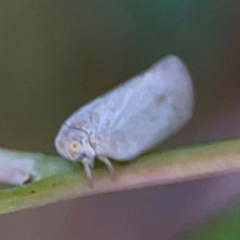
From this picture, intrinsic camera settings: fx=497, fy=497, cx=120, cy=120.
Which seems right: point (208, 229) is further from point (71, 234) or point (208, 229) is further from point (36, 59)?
point (36, 59)

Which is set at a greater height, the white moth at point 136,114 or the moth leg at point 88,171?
the white moth at point 136,114

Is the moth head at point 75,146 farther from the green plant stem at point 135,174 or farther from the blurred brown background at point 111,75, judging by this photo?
the blurred brown background at point 111,75

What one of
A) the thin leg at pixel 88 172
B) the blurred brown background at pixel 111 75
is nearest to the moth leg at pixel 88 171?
the thin leg at pixel 88 172

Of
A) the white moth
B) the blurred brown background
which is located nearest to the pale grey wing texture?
the white moth

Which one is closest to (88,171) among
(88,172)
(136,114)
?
(88,172)

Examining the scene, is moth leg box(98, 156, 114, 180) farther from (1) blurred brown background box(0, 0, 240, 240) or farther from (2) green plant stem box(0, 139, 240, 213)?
(1) blurred brown background box(0, 0, 240, 240)

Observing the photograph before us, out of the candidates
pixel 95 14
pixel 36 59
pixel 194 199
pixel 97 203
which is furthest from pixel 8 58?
pixel 194 199

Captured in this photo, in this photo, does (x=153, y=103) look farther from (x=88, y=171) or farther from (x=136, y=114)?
(x=88, y=171)
